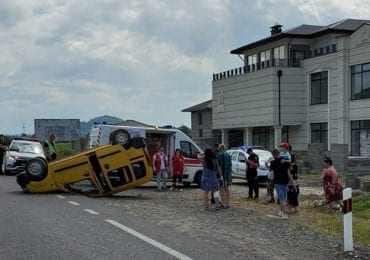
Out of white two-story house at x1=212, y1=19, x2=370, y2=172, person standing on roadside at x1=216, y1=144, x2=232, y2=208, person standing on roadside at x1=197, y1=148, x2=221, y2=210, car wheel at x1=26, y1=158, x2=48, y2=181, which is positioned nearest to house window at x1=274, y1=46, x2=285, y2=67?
white two-story house at x1=212, y1=19, x2=370, y2=172

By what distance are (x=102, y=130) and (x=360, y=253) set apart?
1516cm

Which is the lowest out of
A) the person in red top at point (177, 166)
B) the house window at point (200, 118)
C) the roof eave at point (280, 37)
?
the person in red top at point (177, 166)

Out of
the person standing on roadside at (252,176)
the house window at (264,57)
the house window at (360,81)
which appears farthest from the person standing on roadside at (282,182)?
the house window at (264,57)

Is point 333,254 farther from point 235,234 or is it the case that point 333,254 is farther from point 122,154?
point 122,154

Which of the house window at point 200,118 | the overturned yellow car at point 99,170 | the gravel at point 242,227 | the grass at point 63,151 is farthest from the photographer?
the house window at point 200,118

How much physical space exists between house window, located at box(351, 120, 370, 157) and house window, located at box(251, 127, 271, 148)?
11.0 metres

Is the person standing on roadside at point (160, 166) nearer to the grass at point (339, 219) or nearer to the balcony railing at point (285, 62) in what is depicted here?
the grass at point (339, 219)

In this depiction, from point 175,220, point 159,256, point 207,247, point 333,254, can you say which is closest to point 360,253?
point 333,254

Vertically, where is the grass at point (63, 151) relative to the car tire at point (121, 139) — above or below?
below

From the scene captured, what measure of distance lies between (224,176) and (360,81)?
1176 inches

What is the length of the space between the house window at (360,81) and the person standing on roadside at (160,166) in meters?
24.8

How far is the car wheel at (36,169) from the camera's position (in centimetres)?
1847

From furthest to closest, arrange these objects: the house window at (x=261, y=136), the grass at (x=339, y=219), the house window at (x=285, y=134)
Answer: the house window at (x=261, y=136), the house window at (x=285, y=134), the grass at (x=339, y=219)

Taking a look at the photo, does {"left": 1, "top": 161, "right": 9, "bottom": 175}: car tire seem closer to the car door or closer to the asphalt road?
the car door
